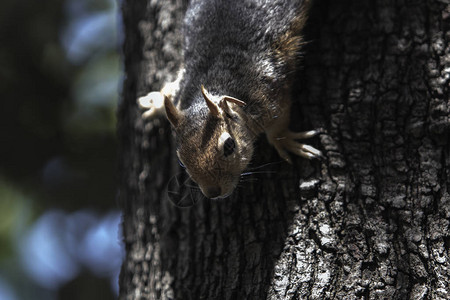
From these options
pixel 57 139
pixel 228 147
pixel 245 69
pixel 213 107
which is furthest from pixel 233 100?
pixel 57 139

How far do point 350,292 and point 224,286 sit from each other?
547 millimetres

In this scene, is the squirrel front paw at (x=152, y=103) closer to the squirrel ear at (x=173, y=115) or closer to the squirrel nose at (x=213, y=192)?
the squirrel ear at (x=173, y=115)

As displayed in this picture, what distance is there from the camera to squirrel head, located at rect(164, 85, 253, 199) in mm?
2221

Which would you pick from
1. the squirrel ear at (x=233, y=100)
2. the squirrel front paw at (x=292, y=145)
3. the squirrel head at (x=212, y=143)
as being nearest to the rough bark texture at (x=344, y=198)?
the squirrel front paw at (x=292, y=145)

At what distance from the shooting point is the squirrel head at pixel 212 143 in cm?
222

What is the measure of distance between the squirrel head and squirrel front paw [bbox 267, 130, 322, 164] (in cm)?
15

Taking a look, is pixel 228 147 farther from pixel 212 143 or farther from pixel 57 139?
pixel 57 139

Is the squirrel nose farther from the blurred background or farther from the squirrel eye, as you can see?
the blurred background

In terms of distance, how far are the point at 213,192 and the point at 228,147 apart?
21 centimetres

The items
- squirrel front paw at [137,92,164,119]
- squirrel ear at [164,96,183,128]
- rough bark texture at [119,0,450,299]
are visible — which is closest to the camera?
rough bark texture at [119,0,450,299]

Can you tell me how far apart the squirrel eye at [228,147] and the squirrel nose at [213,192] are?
16 centimetres

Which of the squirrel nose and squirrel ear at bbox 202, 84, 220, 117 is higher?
squirrel ear at bbox 202, 84, 220, 117

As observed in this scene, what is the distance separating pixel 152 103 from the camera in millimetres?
2723

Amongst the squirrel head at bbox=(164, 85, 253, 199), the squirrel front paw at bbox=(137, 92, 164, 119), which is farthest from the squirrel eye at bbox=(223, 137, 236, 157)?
the squirrel front paw at bbox=(137, 92, 164, 119)
